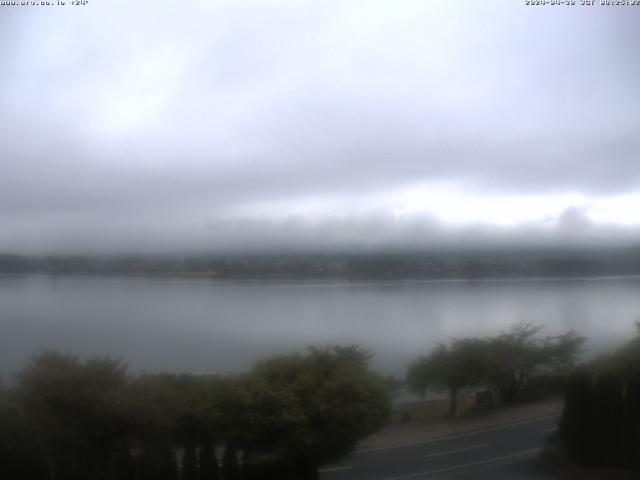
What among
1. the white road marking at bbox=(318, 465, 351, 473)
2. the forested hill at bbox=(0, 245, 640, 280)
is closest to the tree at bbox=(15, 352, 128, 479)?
the forested hill at bbox=(0, 245, 640, 280)

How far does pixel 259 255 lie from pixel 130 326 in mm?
2054

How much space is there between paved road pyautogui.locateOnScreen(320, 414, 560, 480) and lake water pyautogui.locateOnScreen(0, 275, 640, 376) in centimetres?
108

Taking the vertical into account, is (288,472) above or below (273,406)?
below

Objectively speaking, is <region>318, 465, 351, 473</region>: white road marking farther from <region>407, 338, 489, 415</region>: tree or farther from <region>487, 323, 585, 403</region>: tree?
<region>487, 323, 585, 403</region>: tree

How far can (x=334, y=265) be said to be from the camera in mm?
8547

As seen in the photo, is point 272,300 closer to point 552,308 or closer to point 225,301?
point 225,301

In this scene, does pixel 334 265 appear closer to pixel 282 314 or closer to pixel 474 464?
pixel 282 314

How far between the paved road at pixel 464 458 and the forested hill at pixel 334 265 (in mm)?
2213

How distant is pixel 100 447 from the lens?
6820 mm

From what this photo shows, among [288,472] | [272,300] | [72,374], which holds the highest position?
[272,300]

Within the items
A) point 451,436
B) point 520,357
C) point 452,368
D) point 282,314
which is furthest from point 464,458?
point 282,314

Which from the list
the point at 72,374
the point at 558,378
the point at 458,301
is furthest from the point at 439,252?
the point at 72,374

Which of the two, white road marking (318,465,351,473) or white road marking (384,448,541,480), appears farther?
white road marking (318,465,351,473)

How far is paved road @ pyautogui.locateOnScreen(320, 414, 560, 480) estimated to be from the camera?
716 centimetres
